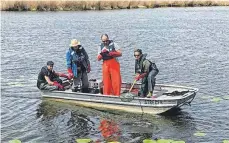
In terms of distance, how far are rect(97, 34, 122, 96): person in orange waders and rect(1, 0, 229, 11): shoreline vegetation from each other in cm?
3661

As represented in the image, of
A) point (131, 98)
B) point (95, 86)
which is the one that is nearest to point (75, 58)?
point (95, 86)

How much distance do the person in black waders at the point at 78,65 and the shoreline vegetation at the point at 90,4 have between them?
35.4 metres

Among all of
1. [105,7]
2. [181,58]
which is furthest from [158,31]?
[105,7]

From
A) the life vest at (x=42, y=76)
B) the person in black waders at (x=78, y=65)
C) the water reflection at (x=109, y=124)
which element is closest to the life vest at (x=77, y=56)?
the person in black waders at (x=78, y=65)

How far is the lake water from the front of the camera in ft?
46.1

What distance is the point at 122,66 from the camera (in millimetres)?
23703

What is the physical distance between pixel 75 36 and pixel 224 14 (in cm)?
2177

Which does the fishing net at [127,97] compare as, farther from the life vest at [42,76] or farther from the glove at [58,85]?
the life vest at [42,76]

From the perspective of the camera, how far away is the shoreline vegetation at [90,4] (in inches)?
2009

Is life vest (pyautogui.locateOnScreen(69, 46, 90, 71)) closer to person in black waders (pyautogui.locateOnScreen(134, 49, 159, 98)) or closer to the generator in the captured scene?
the generator

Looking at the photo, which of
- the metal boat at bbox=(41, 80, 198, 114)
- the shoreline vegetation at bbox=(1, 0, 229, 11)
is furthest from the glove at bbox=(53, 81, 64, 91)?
the shoreline vegetation at bbox=(1, 0, 229, 11)

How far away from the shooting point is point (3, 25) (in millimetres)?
39812

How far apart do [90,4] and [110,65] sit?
39.6 meters

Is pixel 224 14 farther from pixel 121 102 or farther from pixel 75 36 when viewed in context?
pixel 121 102
